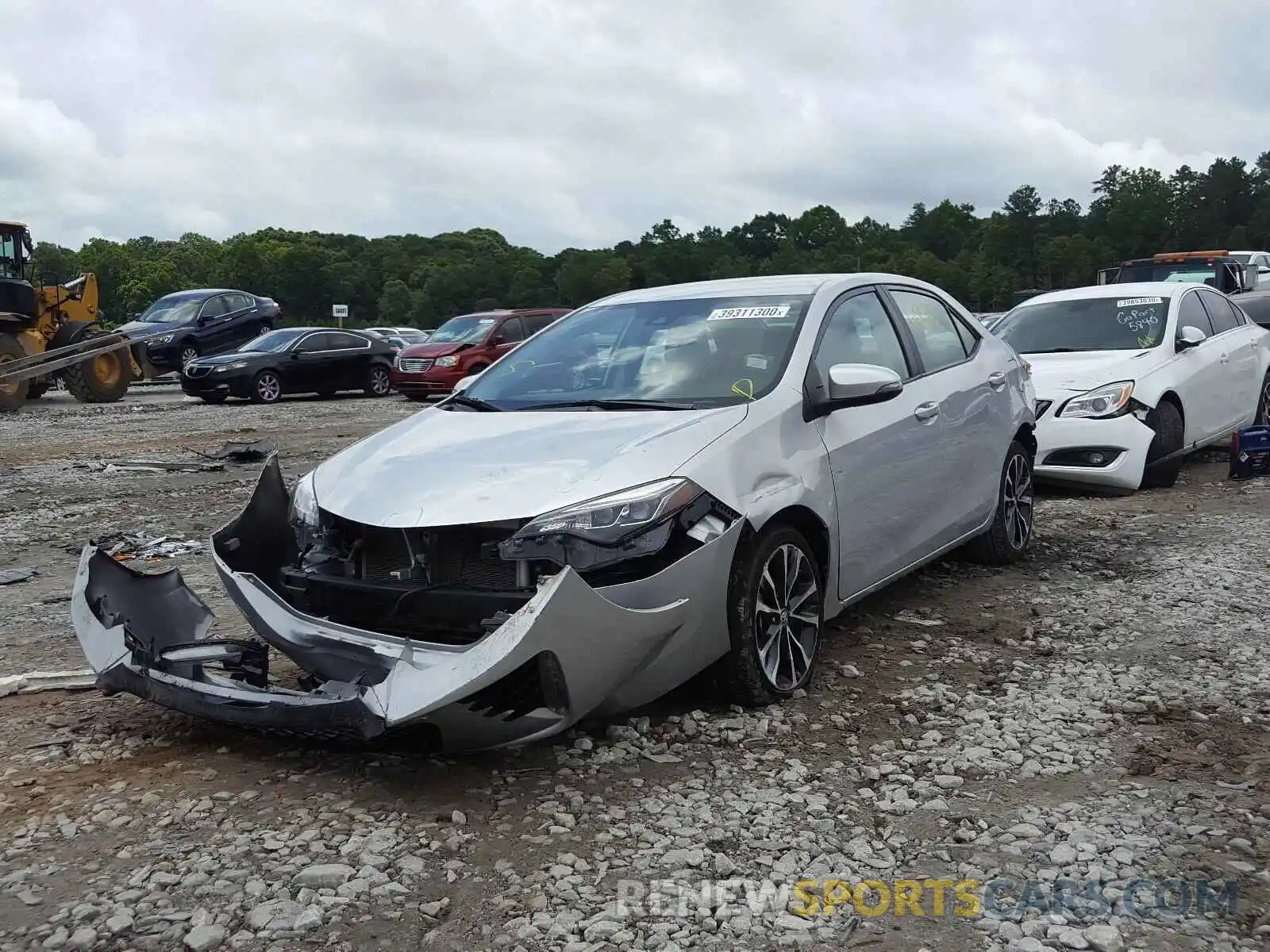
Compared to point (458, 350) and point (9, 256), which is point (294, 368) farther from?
point (9, 256)

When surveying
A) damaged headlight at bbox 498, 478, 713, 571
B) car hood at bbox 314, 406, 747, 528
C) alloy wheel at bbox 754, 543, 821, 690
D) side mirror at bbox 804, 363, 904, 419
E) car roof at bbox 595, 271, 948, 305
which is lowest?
alloy wheel at bbox 754, 543, 821, 690

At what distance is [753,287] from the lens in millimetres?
5301

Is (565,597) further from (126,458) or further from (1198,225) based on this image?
(1198,225)

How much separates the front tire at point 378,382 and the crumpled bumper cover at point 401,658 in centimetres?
1876

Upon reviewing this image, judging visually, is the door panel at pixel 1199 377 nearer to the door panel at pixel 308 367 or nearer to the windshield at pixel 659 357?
the windshield at pixel 659 357

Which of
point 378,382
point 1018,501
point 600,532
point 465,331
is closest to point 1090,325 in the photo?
point 1018,501

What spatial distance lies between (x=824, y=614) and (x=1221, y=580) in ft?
8.43

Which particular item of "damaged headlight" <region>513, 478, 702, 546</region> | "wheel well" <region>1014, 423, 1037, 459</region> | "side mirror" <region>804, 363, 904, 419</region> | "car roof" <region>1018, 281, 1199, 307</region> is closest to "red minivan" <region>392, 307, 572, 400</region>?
"car roof" <region>1018, 281, 1199, 307</region>

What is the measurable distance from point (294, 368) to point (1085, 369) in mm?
15887

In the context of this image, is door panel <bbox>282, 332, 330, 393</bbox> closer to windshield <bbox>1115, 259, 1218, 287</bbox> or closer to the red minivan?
the red minivan

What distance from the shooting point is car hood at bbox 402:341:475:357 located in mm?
20734

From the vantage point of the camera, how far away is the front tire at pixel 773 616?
4000mm

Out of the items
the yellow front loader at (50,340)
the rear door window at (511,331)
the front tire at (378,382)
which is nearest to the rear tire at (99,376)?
the yellow front loader at (50,340)

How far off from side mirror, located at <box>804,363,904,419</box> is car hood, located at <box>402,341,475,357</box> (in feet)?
54.7
